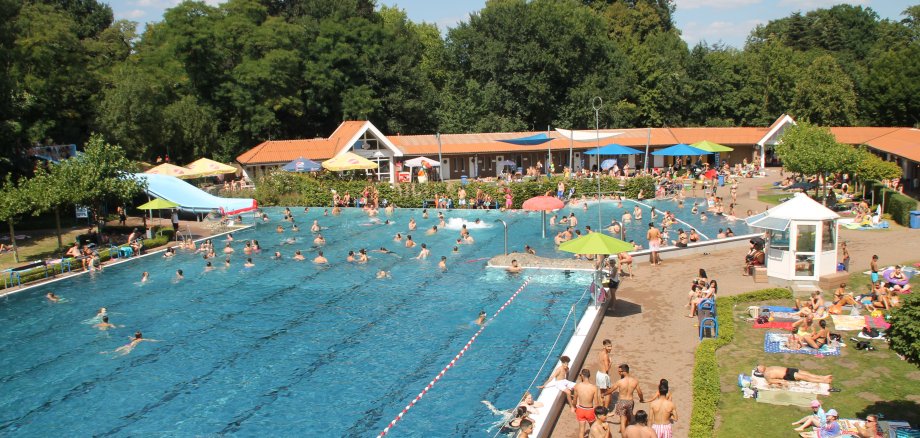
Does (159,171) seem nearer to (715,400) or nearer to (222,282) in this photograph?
(222,282)

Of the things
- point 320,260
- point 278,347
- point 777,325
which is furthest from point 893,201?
point 278,347

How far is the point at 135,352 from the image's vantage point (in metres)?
17.0

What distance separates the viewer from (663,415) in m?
10.6

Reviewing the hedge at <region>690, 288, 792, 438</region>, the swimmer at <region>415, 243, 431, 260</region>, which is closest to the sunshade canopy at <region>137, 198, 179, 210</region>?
the swimmer at <region>415, 243, 431, 260</region>

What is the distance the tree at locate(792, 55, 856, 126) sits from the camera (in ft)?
166

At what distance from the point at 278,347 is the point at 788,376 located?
11.0m

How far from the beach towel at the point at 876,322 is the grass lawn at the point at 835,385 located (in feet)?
1.38

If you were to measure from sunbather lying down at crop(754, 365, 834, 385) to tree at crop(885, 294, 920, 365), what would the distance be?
9.21 ft

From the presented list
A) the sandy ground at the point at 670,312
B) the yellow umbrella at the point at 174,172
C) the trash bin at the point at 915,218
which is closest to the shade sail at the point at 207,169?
the yellow umbrella at the point at 174,172

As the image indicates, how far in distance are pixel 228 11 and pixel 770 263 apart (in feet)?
147

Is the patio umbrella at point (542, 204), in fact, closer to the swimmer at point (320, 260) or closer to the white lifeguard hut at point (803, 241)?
the swimmer at point (320, 260)

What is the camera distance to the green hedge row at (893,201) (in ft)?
83.9

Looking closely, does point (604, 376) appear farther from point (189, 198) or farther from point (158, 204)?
point (189, 198)

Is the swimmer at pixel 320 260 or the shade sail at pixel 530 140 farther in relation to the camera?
the shade sail at pixel 530 140
